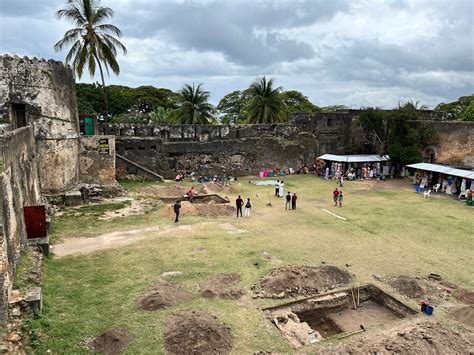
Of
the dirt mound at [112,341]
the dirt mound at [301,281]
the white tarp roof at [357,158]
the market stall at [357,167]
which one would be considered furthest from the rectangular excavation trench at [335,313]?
the white tarp roof at [357,158]

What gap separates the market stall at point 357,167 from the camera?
90.5 feet

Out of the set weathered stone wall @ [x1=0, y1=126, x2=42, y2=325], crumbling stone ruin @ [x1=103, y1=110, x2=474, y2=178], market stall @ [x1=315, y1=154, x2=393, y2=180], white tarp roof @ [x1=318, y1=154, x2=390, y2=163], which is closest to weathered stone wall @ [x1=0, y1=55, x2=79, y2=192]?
weathered stone wall @ [x1=0, y1=126, x2=42, y2=325]

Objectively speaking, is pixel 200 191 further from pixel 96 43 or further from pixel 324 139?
pixel 324 139

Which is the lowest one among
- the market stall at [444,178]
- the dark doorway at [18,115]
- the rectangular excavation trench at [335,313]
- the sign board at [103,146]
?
the rectangular excavation trench at [335,313]

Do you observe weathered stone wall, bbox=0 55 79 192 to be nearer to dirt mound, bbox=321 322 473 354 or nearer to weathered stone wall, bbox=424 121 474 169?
dirt mound, bbox=321 322 473 354

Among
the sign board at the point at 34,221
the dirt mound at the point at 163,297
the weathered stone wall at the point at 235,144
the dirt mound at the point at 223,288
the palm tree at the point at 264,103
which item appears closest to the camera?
the dirt mound at the point at 163,297

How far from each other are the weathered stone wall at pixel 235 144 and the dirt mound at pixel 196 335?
59.9 ft

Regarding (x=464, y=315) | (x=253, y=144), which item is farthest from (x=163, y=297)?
(x=253, y=144)

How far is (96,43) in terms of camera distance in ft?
75.2

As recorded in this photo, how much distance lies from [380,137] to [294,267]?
21706 mm

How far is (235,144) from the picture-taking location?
28406 mm

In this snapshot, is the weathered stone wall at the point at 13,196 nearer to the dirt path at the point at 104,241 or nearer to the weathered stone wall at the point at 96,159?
the dirt path at the point at 104,241

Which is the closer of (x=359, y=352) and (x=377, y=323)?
(x=359, y=352)

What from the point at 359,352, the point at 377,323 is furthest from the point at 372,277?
the point at 359,352
